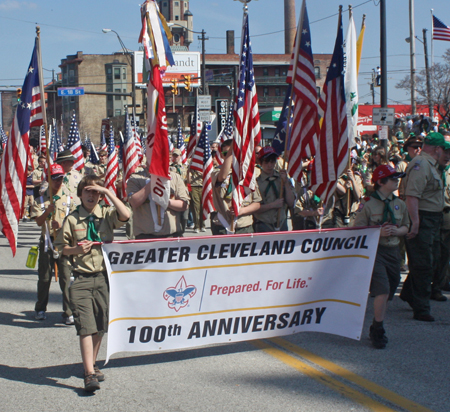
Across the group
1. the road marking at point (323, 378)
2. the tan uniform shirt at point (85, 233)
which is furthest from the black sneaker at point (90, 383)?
the road marking at point (323, 378)

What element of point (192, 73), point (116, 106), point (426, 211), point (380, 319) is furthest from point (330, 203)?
point (116, 106)

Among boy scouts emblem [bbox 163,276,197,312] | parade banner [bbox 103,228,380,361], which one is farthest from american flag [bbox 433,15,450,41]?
boy scouts emblem [bbox 163,276,197,312]

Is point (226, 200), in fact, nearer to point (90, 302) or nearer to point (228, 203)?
point (228, 203)

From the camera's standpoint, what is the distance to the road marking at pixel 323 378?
4.35 meters

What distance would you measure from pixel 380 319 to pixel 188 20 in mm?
129390

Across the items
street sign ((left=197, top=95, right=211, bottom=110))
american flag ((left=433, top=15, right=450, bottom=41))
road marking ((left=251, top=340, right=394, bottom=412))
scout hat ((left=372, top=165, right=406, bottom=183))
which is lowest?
road marking ((left=251, top=340, right=394, bottom=412))

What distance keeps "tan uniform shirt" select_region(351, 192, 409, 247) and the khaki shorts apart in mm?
2666

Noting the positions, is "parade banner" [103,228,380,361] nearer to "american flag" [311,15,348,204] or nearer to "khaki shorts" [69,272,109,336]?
"khaki shorts" [69,272,109,336]

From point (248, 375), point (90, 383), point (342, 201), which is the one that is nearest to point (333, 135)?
point (342, 201)

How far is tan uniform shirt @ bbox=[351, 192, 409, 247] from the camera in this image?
602cm

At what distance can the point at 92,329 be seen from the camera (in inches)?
189

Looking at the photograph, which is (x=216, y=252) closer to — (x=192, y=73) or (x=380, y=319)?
(x=380, y=319)

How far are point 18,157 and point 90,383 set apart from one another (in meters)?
2.58

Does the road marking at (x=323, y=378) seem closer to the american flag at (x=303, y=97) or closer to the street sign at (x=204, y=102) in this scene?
the american flag at (x=303, y=97)
